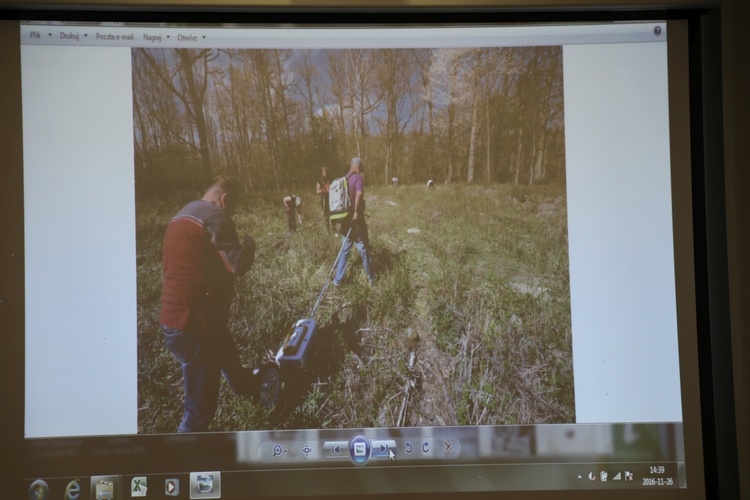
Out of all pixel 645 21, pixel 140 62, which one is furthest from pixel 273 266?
pixel 645 21

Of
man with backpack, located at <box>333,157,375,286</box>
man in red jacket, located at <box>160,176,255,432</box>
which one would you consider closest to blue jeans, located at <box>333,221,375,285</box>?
man with backpack, located at <box>333,157,375,286</box>

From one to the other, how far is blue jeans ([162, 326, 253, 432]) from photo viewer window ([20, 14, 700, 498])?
0.7 inches

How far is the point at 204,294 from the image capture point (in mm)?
1654

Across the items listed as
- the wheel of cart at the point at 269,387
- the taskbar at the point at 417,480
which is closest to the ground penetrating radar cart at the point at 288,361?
the wheel of cart at the point at 269,387

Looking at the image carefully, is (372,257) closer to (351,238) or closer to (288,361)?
(351,238)

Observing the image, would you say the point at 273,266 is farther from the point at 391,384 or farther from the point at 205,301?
the point at 391,384

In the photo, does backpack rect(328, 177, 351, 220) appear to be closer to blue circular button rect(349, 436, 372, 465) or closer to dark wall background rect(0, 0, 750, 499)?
dark wall background rect(0, 0, 750, 499)

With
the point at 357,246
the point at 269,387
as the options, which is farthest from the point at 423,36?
the point at 269,387

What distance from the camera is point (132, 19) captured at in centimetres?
164

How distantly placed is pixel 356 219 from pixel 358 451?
0.72m

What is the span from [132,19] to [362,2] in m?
0.72

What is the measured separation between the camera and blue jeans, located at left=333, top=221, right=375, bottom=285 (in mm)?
1677

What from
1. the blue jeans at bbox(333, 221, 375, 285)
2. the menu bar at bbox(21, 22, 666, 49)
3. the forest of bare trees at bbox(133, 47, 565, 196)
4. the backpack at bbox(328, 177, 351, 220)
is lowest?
the blue jeans at bbox(333, 221, 375, 285)

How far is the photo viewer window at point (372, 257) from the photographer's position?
163 cm
